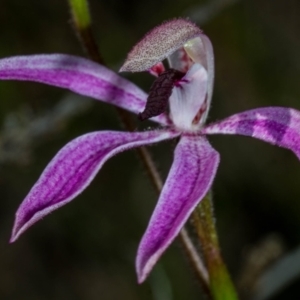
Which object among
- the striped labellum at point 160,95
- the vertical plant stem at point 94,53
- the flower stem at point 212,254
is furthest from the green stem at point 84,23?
the flower stem at point 212,254

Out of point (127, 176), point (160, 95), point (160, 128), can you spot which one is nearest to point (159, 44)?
point (160, 95)

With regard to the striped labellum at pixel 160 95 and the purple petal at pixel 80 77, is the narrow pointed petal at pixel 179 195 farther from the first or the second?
the purple petal at pixel 80 77

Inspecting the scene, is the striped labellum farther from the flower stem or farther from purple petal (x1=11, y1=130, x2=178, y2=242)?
the flower stem

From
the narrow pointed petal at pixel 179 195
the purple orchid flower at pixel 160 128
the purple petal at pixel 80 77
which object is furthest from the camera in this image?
the purple petal at pixel 80 77

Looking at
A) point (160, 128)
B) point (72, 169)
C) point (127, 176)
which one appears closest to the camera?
point (72, 169)

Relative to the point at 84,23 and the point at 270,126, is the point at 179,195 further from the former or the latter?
the point at 84,23

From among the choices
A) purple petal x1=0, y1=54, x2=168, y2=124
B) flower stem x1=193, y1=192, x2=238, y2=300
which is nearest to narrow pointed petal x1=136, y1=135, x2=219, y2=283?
flower stem x1=193, y1=192, x2=238, y2=300

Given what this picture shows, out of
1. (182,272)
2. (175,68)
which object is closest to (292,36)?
(182,272)
